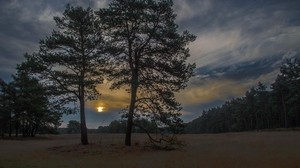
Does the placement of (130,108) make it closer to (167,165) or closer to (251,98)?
(167,165)

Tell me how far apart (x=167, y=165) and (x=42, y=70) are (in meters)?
19.5

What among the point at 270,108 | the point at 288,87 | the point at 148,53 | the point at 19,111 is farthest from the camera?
the point at 270,108

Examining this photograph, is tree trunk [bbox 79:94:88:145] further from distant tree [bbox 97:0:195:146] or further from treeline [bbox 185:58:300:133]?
treeline [bbox 185:58:300:133]

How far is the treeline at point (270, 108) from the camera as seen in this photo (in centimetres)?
7769

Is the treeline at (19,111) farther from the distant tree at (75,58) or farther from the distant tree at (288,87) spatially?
the distant tree at (288,87)

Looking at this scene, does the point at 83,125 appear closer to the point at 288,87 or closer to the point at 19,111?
the point at 19,111

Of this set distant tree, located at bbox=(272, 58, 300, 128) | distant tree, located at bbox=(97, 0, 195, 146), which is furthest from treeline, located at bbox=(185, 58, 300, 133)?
distant tree, located at bbox=(97, 0, 195, 146)

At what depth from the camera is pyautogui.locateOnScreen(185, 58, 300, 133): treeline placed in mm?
Result: 77688

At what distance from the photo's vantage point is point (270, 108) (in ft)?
340

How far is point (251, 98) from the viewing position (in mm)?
104438

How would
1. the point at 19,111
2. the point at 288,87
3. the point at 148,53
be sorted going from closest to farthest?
the point at 148,53, the point at 19,111, the point at 288,87

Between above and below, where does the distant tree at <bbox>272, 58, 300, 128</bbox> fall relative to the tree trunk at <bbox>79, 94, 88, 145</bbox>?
above

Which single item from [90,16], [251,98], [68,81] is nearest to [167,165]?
[68,81]

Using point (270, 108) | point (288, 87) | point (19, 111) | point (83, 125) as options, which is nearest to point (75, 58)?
point (83, 125)
